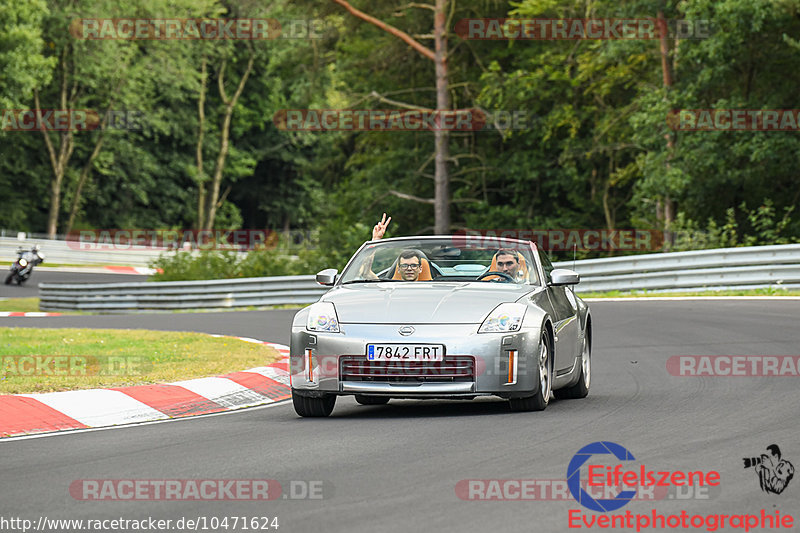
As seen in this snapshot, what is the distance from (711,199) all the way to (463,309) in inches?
967

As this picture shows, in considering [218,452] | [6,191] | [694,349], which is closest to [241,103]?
[6,191]

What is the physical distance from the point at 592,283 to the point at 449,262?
1583cm

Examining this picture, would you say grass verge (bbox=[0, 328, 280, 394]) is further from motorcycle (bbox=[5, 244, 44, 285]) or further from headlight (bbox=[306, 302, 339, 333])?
motorcycle (bbox=[5, 244, 44, 285])

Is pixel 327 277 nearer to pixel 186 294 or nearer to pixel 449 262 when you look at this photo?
pixel 449 262

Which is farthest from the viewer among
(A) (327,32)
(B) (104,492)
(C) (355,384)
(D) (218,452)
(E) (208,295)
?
(A) (327,32)

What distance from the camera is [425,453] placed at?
7.47 m

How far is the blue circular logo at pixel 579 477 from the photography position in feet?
19.3

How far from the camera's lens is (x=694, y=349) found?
14.4 m

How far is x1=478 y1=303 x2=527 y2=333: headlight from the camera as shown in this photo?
30.0 feet

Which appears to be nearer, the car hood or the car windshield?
the car hood

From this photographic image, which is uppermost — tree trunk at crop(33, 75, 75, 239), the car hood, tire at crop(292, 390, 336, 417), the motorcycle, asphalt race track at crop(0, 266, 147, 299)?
tree trunk at crop(33, 75, 75, 239)

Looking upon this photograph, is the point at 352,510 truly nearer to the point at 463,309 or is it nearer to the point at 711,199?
the point at 463,309

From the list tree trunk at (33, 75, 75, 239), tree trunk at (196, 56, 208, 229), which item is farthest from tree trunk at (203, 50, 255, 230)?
tree trunk at (33, 75, 75, 239)

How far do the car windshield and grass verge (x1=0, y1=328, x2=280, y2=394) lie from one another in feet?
7.12
